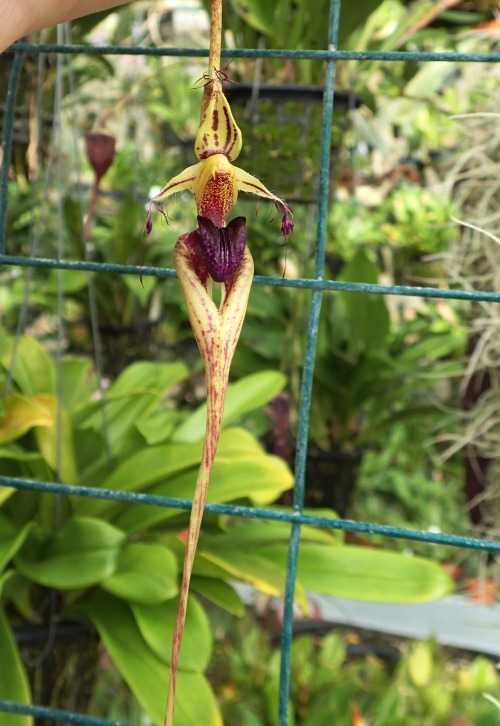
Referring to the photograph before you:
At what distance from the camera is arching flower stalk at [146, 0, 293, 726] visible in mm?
367

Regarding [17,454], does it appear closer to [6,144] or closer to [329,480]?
[6,144]

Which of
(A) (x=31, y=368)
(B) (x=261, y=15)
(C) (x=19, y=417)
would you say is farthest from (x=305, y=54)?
(B) (x=261, y=15)

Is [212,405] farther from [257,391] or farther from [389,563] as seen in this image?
[257,391]

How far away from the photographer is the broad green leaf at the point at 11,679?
782mm

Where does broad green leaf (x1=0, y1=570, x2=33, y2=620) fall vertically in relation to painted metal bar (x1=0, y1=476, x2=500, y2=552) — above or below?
below

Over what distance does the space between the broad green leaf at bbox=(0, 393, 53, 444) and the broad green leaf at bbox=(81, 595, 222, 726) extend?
0.20 m

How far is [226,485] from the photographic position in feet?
3.18

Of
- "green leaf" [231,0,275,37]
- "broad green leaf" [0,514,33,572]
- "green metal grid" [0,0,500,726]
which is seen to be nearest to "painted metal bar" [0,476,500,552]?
"green metal grid" [0,0,500,726]

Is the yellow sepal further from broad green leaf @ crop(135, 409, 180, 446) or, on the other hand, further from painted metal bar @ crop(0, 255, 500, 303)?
broad green leaf @ crop(135, 409, 180, 446)

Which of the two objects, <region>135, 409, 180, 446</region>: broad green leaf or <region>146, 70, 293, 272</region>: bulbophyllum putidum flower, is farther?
<region>135, 409, 180, 446</region>: broad green leaf

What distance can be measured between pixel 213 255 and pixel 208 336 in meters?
0.04

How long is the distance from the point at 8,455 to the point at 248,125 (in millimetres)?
604

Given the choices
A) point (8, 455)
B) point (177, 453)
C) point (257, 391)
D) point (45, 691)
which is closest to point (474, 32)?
point (257, 391)

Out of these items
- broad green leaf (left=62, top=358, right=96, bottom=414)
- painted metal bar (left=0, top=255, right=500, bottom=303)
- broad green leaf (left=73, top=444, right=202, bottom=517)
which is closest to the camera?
painted metal bar (left=0, top=255, right=500, bottom=303)
